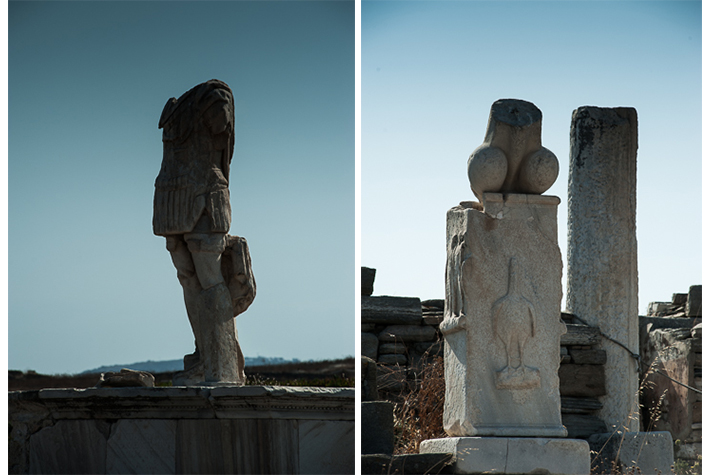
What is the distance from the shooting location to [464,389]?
13.7 ft

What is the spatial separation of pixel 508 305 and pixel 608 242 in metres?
3.25

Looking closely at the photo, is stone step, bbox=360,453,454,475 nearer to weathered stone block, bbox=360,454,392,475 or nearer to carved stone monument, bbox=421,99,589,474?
weathered stone block, bbox=360,454,392,475

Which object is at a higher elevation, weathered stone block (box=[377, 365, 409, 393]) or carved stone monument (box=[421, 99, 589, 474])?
carved stone monument (box=[421, 99, 589, 474])

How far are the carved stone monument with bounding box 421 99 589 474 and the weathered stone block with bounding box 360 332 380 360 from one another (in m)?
2.67

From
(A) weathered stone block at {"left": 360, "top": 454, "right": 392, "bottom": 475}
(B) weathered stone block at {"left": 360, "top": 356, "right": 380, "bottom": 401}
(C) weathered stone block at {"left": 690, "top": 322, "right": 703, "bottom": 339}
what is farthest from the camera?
(C) weathered stone block at {"left": 690, "top": 322, "right": 703, "bottom": 339}

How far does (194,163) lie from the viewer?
4.73 meters

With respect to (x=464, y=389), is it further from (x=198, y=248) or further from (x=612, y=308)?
(x=612, y=308)

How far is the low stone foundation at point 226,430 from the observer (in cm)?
431

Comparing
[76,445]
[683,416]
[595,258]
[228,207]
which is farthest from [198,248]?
[683,416]

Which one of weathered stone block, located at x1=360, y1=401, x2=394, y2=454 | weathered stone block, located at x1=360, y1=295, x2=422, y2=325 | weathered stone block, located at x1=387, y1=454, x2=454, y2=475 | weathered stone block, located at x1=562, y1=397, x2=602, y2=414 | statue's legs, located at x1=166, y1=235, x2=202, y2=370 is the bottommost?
weathered stone block, located at x1=562, y1=397, x2=602, y2=414

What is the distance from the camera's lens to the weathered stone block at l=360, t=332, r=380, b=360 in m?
7.08

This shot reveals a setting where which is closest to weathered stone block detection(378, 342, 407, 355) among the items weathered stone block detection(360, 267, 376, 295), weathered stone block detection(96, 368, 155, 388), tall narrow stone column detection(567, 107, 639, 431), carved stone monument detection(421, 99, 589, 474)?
weathered stone block detection(360, 267, 376, 295)

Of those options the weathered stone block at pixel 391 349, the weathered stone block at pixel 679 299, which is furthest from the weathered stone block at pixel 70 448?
the weathered stone block at pixel 679 299

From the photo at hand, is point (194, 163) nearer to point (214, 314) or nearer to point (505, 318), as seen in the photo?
point (214, 314)
